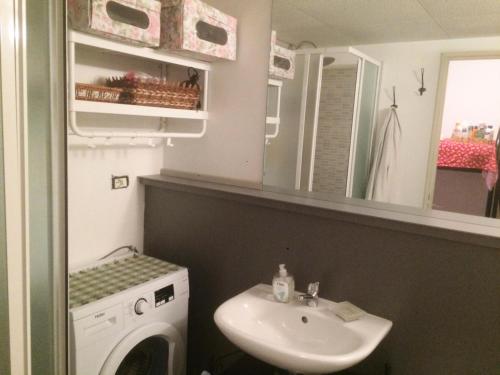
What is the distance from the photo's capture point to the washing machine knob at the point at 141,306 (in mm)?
1625

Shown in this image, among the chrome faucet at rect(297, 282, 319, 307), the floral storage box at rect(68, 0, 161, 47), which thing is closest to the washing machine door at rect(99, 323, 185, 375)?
the chrome faucet at rect(297, 282, 319, 307)

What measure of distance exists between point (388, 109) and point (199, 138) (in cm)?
96

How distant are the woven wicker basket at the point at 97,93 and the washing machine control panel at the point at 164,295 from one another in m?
0.83

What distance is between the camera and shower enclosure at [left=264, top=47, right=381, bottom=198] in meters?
1.92

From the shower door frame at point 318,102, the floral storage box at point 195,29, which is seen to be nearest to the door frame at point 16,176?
the floral storage box at point 195,29

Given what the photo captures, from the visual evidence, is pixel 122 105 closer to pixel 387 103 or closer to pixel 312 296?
pixel 312 296

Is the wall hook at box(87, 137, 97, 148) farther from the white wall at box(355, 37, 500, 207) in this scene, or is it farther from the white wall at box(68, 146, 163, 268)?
the white wall at box(355, 37, 500, 207)

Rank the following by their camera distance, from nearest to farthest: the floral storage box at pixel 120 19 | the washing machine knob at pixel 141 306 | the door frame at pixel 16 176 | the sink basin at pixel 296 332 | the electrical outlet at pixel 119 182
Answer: the door frame at pixel 16 176 → the sink basin at pixel 296 332 → the floral storage box at pixel 120 19 → the washing machine knob at pixel 141 306 → the electrical outlet at pixel 119 182

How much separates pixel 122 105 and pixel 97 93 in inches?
4.2

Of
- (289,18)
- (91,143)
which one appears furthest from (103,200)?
(289,18)

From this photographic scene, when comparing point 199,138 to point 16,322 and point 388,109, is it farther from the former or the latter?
point 16,322

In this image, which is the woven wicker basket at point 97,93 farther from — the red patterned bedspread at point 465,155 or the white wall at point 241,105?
the red patterned bedspread at point 465,155

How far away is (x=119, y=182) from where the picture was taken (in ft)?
6.64

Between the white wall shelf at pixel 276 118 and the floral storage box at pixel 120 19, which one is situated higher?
the floral storage box at pixel 120 19
